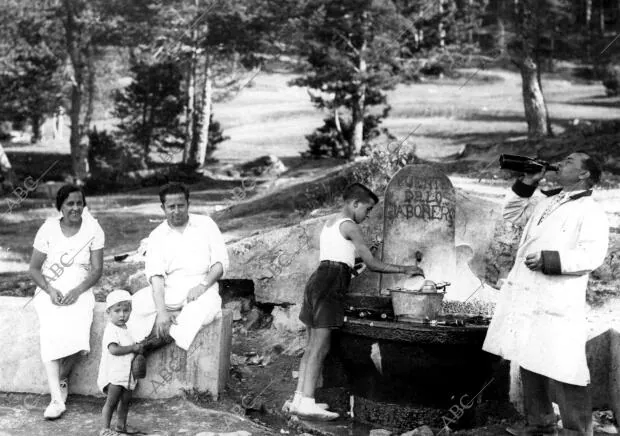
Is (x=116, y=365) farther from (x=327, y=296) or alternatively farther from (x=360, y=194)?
(x=360, y=194)

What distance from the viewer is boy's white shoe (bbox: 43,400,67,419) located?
6.25 meters

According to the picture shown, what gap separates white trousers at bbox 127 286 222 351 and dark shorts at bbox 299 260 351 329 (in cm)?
72

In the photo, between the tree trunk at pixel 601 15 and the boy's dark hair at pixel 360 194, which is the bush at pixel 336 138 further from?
the tree trunk at pixel 601 15

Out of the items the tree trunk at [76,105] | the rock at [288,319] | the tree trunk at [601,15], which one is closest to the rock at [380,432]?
the rock at [288,319]

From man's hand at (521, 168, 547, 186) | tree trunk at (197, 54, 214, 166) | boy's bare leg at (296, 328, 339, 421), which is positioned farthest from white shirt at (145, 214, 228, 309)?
tree trunk at (197, 54, 214, 166)

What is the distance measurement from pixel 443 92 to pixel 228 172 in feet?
54.0

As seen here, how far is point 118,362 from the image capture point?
6.06 meters

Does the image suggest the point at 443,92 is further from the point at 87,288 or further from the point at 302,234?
the point at 87,288

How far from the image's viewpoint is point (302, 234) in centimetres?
924

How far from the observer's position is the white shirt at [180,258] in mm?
6531

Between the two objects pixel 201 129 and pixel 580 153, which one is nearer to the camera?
pixel 580 153

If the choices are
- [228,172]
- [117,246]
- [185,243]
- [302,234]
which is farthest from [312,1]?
[185,243]

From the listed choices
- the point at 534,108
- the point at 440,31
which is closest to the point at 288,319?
the point at 534,108

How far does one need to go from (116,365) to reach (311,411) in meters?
1.43
